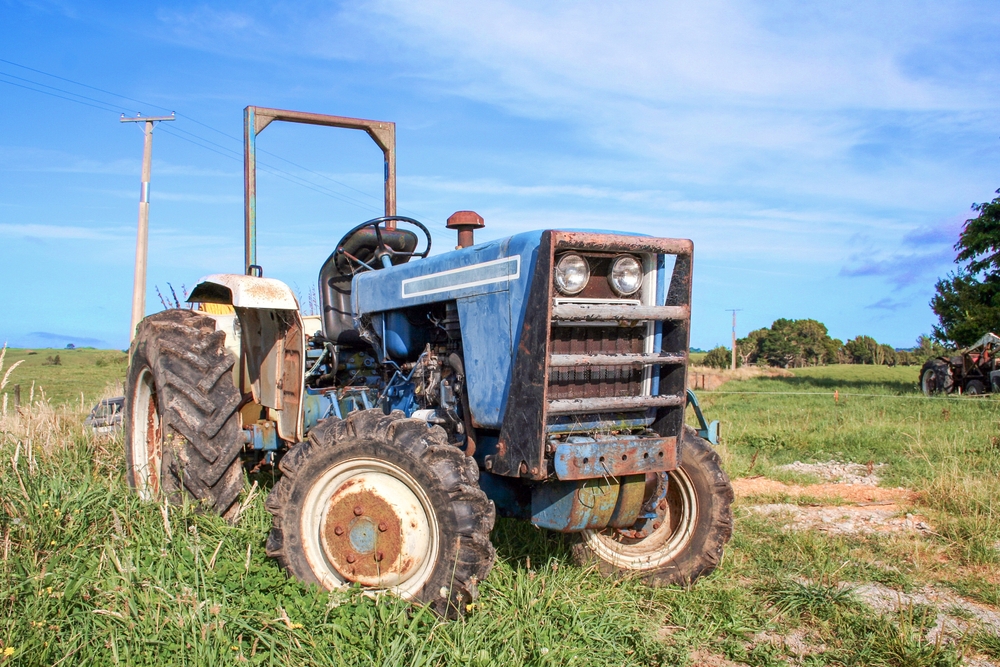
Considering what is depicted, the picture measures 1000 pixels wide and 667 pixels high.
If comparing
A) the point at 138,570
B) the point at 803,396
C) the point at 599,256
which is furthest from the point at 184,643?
the point at 803,396

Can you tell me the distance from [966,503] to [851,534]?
3.58 ft

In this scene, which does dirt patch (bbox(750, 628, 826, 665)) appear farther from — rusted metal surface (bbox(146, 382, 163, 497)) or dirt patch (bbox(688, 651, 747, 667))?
rusted metal surface (bbox(146, 382, 163, 497))

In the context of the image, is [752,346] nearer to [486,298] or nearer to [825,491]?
[825,491]

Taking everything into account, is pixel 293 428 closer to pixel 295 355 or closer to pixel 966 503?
pixel 295 355

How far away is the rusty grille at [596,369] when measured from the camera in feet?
11.5

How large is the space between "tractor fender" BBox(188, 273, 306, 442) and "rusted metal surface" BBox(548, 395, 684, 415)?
76.3 inches

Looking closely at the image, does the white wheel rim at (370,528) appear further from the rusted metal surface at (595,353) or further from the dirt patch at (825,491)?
the dirt patch at (825,491)

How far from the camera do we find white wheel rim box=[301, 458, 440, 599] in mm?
3324

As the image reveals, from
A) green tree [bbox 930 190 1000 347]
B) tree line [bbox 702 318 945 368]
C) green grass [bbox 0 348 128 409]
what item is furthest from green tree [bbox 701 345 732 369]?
green grass [bbox 0 348 128 409]

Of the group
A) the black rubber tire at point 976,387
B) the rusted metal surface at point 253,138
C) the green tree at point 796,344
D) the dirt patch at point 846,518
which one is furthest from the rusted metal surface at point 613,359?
the green tree at point 796,344

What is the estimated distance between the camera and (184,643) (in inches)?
111

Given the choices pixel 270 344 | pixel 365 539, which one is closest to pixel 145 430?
pixel 270 344

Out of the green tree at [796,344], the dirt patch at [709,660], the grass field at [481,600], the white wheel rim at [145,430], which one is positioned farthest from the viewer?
the green tree at [796,344]

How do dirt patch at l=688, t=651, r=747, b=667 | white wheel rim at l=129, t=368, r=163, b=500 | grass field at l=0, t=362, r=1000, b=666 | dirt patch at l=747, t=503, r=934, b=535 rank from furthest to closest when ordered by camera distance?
dirt patch at l=747, t=503, r=934, b=535, white wheel rim at l=129, t=368, r=163, b=500, dirt patch at l=688, t=651, r=747, b=667, grass field at l=0, t=362, r=1000, b=666
